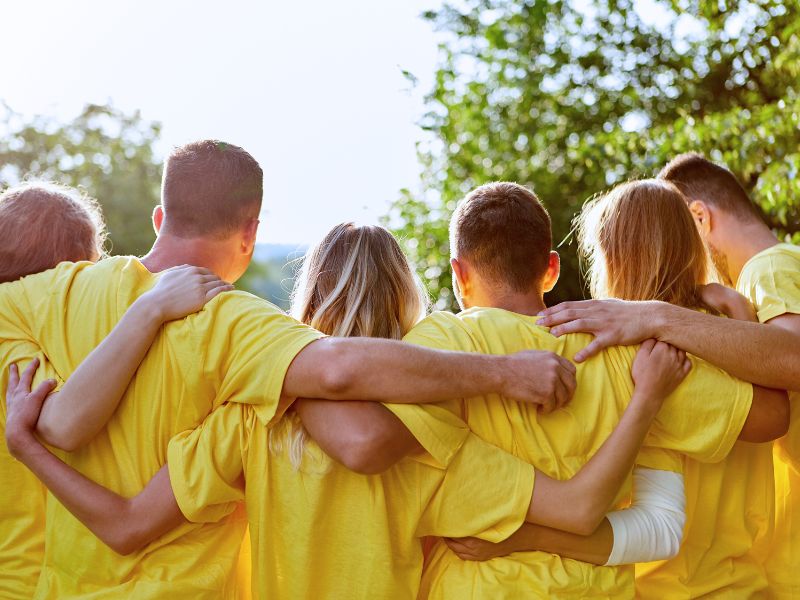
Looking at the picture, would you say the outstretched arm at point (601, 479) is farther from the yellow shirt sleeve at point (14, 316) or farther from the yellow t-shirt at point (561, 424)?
the yellow shirt sleeve at point (14, 316)

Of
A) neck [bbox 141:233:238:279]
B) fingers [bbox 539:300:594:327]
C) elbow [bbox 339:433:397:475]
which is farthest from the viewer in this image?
neck [bbox 141:233:238:279]

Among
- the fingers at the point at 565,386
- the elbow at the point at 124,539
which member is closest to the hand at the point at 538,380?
the fingers at the point at 565,386

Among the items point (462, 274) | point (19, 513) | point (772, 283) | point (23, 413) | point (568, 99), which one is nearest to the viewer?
point (23, 413)

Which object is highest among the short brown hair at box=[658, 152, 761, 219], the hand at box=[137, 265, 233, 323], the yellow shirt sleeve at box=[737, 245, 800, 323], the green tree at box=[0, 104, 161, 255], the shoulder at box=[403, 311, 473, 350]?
the short brown hair at box=[658, 152, 761, 219]

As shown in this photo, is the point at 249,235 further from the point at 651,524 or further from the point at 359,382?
the point at 651,524

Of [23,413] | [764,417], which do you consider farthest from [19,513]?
[764,417]

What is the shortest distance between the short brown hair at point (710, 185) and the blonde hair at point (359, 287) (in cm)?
137

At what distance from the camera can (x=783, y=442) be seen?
3338 millimetres

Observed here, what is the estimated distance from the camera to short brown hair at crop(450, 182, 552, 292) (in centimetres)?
306

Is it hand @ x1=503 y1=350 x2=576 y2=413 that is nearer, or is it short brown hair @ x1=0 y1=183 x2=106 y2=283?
hand @ x1=503 y1=350 x2=576 y2=413

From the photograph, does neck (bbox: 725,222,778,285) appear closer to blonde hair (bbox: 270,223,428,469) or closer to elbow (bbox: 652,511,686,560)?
elbow (bbox: 652,511,686,560)

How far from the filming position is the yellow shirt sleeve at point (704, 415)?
289cm

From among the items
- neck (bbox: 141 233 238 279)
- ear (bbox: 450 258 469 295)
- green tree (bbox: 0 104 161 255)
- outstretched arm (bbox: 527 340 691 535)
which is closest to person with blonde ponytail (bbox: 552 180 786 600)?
outstretched arm (bbox: 527 340 691 535)

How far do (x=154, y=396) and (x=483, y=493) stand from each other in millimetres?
1016
